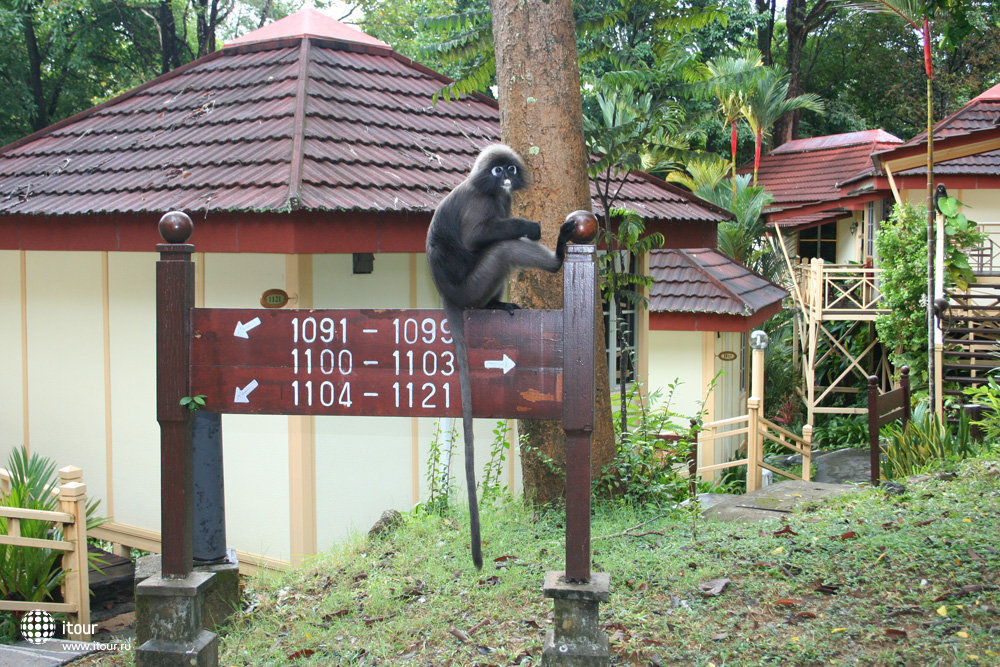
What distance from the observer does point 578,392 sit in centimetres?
338

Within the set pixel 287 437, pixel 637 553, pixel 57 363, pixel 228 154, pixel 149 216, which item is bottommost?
pixel 637 553

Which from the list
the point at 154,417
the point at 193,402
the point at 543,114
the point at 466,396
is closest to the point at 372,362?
the point at 466,396

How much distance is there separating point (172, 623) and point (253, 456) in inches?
142

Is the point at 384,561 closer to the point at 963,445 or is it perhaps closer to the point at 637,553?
the point at 637,553

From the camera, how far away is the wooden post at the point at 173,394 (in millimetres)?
3668

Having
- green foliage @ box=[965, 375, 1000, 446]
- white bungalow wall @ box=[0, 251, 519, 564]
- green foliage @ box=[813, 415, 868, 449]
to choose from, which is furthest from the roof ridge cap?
green foliage @ box=[813, 415, 868, 449]

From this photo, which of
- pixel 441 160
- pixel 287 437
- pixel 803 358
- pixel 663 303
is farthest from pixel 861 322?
pixel 287 437

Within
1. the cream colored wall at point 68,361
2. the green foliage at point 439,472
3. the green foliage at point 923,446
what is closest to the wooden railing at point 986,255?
the green foliage at point 923,446

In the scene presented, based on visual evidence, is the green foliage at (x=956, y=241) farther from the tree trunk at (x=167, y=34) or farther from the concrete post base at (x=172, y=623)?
the tree trunk at (x=167, y=34)

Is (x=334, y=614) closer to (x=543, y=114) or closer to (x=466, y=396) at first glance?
(x=466, y=396)

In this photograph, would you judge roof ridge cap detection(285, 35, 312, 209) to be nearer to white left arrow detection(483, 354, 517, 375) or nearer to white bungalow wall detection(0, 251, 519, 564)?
white bungalow wall detection(0, 251, 519, 564)

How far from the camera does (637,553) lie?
16.7ft

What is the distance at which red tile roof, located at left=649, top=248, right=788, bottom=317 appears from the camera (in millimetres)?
12633

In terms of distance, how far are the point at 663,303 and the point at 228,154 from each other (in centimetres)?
729
